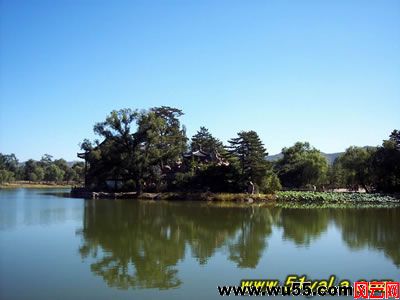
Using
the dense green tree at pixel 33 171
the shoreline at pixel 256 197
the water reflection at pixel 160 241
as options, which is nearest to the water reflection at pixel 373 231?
the water reflection at pixel 160 241

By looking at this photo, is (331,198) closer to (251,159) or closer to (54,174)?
(251,159)

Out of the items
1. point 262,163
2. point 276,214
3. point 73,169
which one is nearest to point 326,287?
point 276,214

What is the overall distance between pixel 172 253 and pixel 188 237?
3.35m

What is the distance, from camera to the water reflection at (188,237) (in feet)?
36.5

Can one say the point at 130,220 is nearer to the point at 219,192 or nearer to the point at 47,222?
the point at 47,222

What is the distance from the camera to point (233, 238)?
1694 cm

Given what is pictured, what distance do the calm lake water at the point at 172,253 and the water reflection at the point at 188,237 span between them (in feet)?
0.12

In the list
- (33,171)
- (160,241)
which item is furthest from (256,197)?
(33,171)

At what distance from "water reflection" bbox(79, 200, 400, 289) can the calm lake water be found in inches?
1.4

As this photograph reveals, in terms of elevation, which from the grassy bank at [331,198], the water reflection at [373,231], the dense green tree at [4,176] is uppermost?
the dense green tree at [4,176]

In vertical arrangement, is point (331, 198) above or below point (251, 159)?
below

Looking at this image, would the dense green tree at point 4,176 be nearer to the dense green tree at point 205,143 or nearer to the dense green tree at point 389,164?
the dense green tree at point 205,143

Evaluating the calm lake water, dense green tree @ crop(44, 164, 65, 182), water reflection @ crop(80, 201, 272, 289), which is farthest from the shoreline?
dense green tree @ crop(44, 164, 65, 182)

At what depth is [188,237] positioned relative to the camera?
55.0 ft
